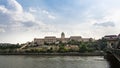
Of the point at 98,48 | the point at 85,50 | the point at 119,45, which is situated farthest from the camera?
the point at 98,48

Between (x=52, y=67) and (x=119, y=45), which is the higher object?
(x=119, y=45)

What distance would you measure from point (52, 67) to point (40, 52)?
13166cm

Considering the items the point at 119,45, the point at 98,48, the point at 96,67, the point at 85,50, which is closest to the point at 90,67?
the point at 96,67

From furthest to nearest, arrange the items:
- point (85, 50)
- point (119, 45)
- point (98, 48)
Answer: point (98, 48), point (85, 50), point (119, 45)

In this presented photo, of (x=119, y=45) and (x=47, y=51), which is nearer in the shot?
(x=119, y=45)

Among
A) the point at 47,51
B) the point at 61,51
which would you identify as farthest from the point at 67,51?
the point at 47,51

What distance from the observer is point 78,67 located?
68.7m

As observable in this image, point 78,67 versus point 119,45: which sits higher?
point 119,45

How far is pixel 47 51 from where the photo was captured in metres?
199

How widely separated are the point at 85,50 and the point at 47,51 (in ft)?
104

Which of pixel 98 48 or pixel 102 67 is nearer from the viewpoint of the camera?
pixel 102 67

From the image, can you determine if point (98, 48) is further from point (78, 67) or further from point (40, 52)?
point (78, 67)

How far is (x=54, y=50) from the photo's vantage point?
199500mm

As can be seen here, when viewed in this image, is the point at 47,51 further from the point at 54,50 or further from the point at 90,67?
the point at 90,67
